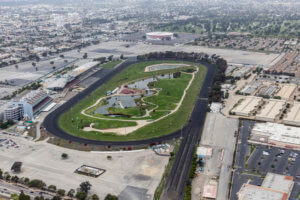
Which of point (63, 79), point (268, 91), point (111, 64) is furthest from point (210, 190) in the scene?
point (111, 64)

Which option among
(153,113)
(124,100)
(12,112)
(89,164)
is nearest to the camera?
(89,164)

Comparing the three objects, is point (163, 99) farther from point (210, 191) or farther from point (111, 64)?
point (111, 64)

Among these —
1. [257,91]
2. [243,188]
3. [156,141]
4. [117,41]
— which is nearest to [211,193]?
[243,188]

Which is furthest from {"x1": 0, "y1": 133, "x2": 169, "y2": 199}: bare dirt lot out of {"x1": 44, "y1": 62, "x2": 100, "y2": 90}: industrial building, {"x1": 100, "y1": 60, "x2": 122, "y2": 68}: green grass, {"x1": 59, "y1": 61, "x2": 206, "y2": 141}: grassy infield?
{"x1": 100, "y1": 60, "x2": 122, "y2": 68}: green grass

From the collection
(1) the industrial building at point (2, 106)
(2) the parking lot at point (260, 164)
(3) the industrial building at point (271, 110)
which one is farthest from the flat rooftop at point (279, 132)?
(1) the industrial building at point (2, 106)

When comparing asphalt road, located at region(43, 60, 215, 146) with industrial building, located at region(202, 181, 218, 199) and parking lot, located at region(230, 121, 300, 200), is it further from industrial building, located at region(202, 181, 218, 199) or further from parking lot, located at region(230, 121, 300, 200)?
industrial building, located at region(202, 181, 218, 199)

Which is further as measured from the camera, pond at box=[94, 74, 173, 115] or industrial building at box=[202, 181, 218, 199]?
pond at box=[94, 74, 173, 115]
